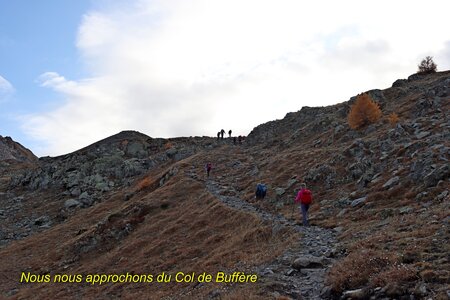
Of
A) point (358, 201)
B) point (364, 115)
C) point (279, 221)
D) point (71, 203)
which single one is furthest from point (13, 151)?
point (358, 201)

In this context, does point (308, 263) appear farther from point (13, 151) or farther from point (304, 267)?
point (13, 151)

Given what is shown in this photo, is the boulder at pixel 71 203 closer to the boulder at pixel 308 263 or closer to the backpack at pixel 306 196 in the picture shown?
the backpack at pixel 306 196

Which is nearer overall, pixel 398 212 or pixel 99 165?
pixel 398 212

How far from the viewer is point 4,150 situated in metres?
141

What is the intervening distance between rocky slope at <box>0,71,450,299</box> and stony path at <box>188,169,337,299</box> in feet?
0.24

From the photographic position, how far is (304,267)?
608 inches

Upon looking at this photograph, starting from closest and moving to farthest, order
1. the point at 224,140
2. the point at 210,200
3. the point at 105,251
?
the point at 105,251, the point at 210,200, the point at 224,140

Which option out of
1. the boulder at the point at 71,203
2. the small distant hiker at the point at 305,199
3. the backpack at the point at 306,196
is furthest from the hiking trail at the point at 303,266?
the boulder at the point at 71,203

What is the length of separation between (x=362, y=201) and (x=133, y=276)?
16.9 metres

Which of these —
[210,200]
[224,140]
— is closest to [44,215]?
[210,200]

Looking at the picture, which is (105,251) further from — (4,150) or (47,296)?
(4,150)

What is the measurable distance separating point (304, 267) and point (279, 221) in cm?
1103

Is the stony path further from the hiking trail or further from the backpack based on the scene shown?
the backpack

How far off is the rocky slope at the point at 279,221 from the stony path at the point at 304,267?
2.9 inches
